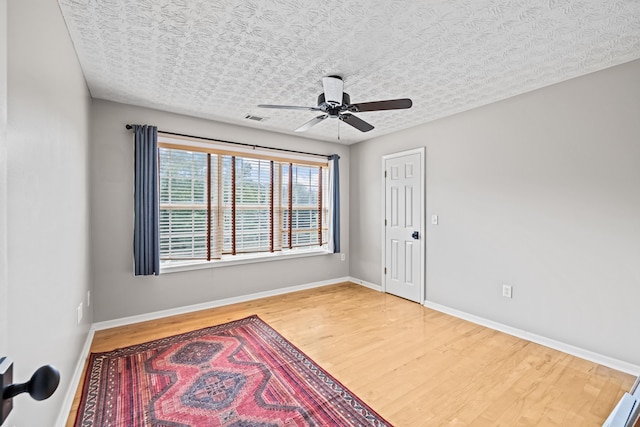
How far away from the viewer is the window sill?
3623mm

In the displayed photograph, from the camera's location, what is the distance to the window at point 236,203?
3686mm

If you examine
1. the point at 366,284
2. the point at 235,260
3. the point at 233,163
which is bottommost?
the point at 366,284

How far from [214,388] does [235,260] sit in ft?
6.53

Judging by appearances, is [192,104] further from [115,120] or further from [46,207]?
[46,207]

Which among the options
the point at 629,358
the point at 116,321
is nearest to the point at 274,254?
the point at 116,321

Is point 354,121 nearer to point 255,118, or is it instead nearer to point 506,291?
point 255,118

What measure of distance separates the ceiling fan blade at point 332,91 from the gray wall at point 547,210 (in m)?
1.85

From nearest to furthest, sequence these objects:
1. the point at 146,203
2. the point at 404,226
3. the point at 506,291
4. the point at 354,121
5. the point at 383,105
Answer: the point at 383,105 < the point at 354,121 < the point at 506,291 < the point at 146,203 < the point at 404,226

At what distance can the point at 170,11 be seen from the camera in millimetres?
1833

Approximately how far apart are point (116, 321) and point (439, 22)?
164 inches

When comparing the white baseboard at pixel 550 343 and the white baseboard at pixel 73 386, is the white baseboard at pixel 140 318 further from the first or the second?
the white baseboard at pixel 550 343

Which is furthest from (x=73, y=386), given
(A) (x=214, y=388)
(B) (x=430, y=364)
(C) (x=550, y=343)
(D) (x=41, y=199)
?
(C) (x=550, y=343)

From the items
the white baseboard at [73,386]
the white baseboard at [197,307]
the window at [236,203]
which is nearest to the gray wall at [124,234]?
the white baseboard at [197,307]

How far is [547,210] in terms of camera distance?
290 centimetres
